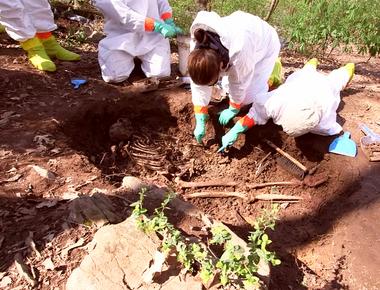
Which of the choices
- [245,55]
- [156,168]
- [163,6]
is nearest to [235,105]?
[245,55]

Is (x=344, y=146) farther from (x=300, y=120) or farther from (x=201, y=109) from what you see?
(x=201, y=109)

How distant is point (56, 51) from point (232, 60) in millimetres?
2467

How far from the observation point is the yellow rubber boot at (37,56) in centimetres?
423

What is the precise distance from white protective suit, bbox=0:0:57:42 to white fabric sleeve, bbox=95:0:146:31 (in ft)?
2.20

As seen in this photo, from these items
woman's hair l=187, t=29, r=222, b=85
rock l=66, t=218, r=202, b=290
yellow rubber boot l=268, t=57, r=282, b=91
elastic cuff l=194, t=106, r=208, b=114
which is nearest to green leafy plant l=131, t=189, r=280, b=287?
rock l=66, t=218, r=202, b=290

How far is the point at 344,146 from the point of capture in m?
3.56

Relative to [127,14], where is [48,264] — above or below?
below

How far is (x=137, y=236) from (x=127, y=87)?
2312mm

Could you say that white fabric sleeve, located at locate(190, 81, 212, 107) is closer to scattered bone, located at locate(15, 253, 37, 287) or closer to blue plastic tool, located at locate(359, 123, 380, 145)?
blue plastic tool, located at locate(359, 123, 380, 145)

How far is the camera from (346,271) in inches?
108

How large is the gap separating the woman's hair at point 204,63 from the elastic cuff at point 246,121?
2.14 ft

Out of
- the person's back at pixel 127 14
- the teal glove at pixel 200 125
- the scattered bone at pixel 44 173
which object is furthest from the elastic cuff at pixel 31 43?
the teal glove at pixel 200 125

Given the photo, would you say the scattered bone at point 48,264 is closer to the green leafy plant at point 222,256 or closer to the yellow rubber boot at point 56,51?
the green leafy plant at point 222,256

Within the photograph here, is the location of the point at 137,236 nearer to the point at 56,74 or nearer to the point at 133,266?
the point at 133,266
